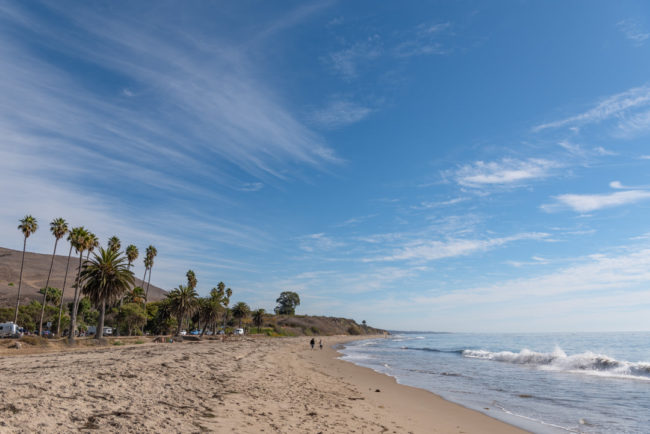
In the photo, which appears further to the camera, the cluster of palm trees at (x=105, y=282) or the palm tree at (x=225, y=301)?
the palm tree at (x=225, y=301)

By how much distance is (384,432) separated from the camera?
1102 cm

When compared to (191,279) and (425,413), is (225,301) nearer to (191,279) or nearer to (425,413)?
(191,279)

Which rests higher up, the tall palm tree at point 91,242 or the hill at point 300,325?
the tall palm tree at point 91,242

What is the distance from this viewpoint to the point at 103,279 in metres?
46.6

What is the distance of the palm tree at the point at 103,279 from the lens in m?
46.9

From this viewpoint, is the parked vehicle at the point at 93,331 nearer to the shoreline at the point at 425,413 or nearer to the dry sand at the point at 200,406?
the dry sand at the point at 200,406

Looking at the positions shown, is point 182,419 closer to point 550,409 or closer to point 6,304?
point 550,409

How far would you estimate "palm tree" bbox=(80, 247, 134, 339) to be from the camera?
46.9m

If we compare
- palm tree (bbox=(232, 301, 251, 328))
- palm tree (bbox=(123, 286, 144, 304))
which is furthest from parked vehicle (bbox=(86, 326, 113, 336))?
palm tree (bbox=(232, 301, 251, 328))

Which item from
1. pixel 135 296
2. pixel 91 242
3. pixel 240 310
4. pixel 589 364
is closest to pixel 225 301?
pixel 240 310

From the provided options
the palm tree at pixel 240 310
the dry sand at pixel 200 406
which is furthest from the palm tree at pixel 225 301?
the dry sand at pixel 200 406

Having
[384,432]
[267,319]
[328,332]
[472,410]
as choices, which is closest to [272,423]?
[384,432]

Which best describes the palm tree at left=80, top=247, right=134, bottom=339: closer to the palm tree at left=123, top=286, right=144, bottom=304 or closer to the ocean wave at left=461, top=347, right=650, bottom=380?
the palm tree at left=123, top=286, right=144, bottom=304

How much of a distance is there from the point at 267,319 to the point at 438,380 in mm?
140799
